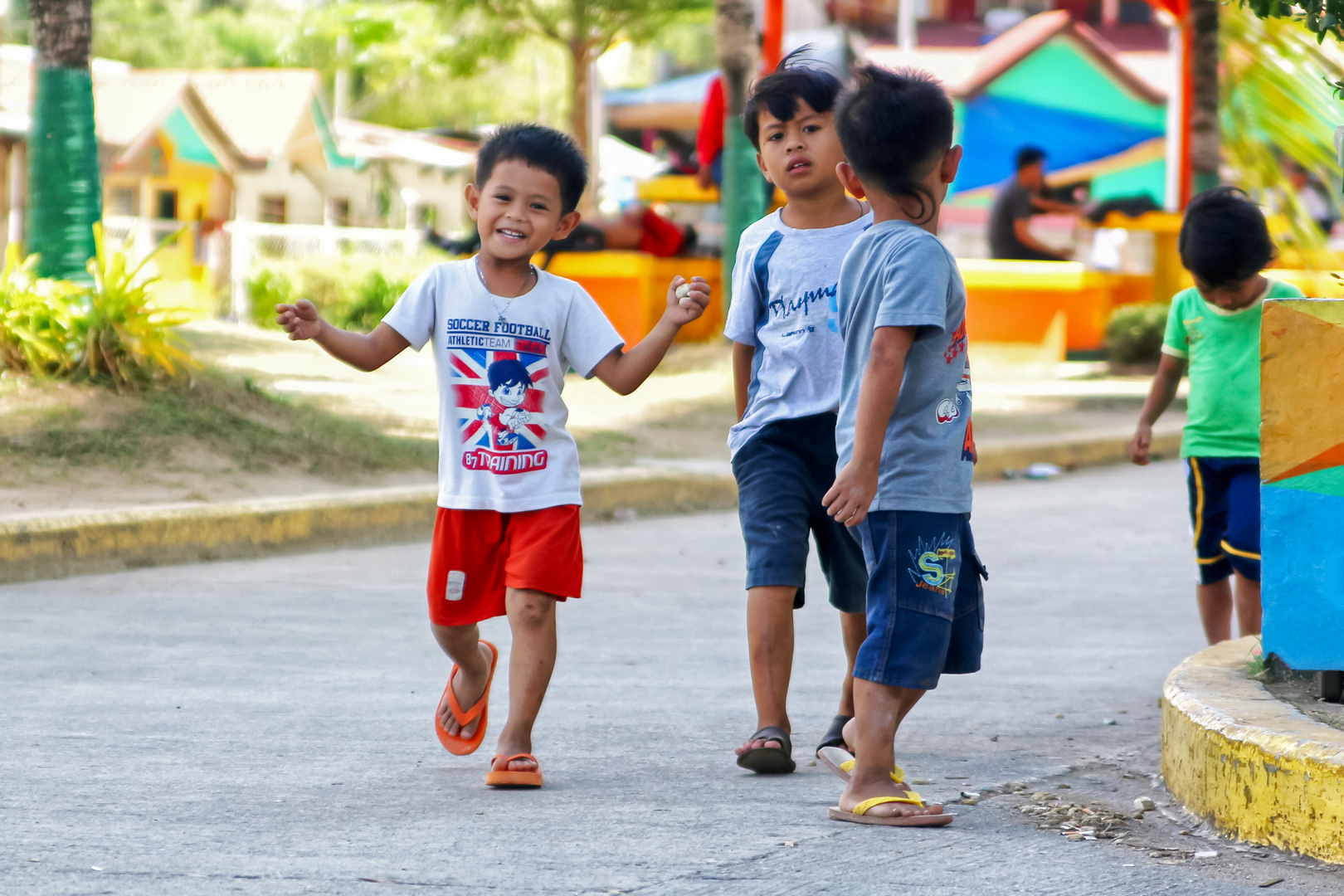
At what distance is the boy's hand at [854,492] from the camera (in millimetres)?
3387

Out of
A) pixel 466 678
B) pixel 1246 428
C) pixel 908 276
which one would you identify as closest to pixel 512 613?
pixel 466 678

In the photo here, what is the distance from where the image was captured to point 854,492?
11.1 ft

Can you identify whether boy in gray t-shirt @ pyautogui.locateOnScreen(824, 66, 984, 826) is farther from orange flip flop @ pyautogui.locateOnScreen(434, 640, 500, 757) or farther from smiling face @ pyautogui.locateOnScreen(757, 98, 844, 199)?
orange flip flop @ pyautogui.locateOnScreen(434, 640, 500, 757)

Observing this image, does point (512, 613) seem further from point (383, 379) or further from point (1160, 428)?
point (1160, 428)

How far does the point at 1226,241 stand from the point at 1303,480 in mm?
1180

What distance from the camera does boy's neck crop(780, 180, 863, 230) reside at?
4.14 meters

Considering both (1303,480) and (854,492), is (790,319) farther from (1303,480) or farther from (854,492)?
(1303,480)

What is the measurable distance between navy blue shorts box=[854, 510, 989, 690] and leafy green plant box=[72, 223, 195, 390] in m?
5.67

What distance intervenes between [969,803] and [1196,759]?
0.48 metres

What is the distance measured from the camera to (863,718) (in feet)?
11.5

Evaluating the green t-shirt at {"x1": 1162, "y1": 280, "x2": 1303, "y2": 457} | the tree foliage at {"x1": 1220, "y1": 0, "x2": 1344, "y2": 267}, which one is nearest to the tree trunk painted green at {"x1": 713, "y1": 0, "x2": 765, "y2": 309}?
the tree foliage at {"x1": 1220, "y1": 0, "x2": 1344, "y2": 267}

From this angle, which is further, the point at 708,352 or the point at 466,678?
the point at 708,352

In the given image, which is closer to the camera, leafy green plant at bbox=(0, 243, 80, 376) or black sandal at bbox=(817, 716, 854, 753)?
black sandal at bbox=(817, 716, 854, 753)

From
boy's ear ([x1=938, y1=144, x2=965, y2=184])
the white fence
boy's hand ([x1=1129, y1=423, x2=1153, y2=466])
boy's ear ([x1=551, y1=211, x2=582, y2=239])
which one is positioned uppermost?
the white fence
